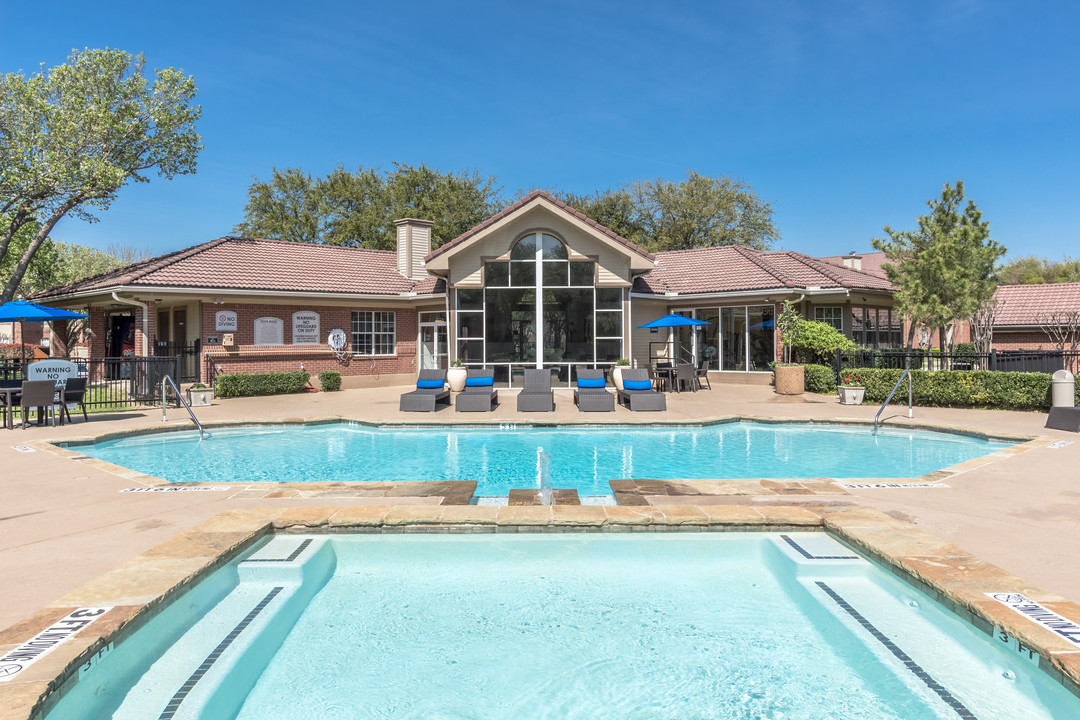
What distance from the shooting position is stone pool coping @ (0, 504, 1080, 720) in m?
3.12

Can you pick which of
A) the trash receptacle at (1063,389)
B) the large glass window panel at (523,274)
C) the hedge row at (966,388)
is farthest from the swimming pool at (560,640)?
the large glass window panel at (523,274)

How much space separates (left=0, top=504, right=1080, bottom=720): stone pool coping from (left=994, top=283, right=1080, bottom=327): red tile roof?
96.0 feet

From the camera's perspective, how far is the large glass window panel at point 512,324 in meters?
19.1

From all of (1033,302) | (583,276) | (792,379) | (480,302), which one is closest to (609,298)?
(583,276)

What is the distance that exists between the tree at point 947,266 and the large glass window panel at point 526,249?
10.8 m

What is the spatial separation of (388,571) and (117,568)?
1.94 meters

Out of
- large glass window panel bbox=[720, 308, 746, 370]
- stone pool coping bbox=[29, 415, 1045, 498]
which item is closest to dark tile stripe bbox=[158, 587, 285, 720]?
stone pool coping bbox=[29, 415, 1045, 498]

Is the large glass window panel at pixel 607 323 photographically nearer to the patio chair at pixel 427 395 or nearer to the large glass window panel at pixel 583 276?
the large glass window panel at pixel 583 276

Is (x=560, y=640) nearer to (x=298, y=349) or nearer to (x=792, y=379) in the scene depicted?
(x=792, y=379)

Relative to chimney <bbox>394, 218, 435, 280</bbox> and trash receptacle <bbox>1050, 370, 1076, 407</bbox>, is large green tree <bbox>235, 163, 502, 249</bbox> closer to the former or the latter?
chimney <bbox>394, 218, 435, 280</bbox>

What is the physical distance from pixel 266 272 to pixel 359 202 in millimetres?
23244

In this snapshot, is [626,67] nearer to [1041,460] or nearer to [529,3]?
[529,3]

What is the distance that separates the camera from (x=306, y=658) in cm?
397

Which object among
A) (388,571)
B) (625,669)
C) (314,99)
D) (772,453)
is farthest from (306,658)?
(314,99)
